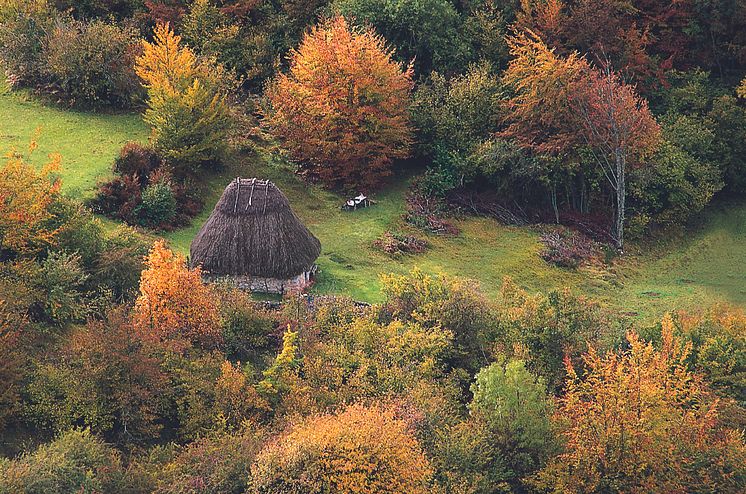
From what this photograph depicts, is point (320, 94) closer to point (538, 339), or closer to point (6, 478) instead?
point (538, 339)

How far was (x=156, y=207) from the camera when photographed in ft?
132

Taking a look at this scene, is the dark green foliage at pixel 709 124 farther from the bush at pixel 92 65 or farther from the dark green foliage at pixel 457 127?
the bush at pixel 92 65

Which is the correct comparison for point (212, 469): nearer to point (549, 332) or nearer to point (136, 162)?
point (549, 332)

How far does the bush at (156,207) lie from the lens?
132ft

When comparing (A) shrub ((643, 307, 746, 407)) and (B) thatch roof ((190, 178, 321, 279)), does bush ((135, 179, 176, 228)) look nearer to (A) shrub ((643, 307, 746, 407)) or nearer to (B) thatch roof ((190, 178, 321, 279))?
(B) thatch roof ((190, 178, 321, 279))

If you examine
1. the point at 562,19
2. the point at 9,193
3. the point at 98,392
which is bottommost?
the point at 98,392

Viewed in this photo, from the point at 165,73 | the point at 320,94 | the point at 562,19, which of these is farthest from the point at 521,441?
the point at 562,19

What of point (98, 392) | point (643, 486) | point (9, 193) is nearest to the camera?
point (643, 486)

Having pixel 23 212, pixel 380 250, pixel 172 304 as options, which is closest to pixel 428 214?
pixel 380 250

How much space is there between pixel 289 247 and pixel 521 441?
12.6 metres

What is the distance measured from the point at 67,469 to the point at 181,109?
2181 centimetres

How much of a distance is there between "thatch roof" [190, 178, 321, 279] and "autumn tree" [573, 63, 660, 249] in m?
16.1

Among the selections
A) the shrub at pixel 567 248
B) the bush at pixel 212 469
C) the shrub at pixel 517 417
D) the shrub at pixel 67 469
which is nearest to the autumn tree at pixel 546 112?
the shrub at pixel 567 248

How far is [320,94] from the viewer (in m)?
43.6
